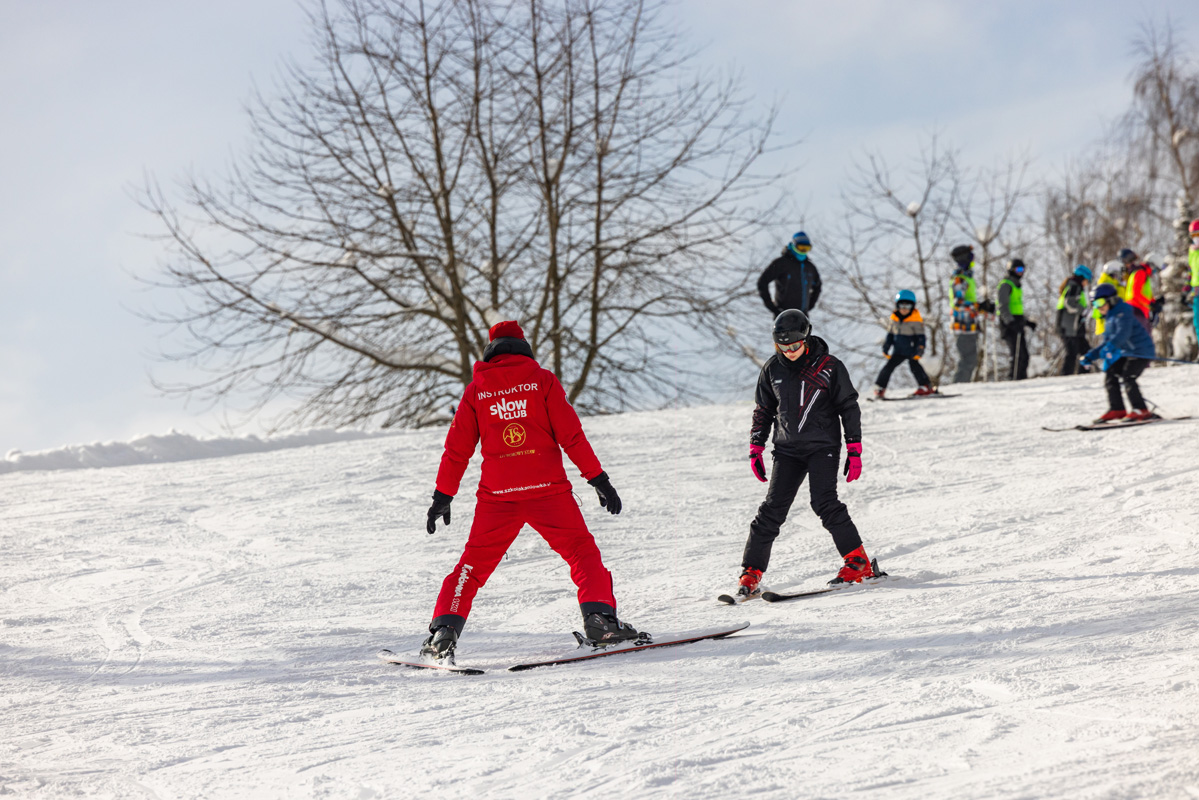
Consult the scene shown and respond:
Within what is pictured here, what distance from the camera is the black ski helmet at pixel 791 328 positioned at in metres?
5.16

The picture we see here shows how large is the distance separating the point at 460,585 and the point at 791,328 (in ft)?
7.50

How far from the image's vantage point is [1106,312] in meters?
8.98

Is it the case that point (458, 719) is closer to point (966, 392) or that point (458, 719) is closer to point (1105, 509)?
point (1105, 509)

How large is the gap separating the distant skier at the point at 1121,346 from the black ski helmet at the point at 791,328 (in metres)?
4.93

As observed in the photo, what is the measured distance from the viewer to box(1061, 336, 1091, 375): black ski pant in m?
15.6

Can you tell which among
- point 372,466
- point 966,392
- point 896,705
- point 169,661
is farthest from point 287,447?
point 896,705

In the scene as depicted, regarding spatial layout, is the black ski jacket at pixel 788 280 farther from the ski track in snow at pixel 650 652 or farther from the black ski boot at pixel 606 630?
the black ski boot at pixel 606 630

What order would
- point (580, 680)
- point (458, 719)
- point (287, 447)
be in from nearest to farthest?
point (458, 719) → point (580, 680) → point (287, 447)

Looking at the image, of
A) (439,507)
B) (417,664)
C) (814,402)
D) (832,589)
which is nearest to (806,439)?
(814,402)

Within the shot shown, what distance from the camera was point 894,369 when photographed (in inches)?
478

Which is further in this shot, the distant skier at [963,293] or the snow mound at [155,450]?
the distant skier at [963,293]

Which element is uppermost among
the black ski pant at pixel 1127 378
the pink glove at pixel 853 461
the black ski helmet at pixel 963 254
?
the black ski helmet at pixel 963 254

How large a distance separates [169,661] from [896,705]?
11.2 ft

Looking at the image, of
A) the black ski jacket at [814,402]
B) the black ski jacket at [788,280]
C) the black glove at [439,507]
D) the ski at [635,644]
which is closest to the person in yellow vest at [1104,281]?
the black ski jacket at [788,280]
